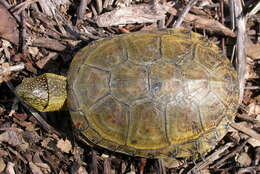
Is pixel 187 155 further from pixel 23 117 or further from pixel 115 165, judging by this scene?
pixel 23 117

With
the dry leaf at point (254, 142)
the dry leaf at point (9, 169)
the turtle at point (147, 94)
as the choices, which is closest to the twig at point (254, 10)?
the turtle at point (147, 94)

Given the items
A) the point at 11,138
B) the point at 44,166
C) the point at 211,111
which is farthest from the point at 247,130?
the point at 11,138

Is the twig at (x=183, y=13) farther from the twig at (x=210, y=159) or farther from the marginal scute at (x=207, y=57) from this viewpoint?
the twig at (x=210, y=159)

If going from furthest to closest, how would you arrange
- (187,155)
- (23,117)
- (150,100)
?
(23,117), (187,155), (150,100)

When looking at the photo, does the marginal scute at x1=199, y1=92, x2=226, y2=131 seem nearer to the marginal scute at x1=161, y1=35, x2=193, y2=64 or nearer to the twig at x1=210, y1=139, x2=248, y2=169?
the marginal scute at x1=161, y1=35, x2=193, y2=64

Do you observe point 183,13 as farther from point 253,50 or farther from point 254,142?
point 254,142

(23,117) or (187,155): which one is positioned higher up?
(23,117)

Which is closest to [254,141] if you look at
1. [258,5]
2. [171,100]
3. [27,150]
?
[171,100]
